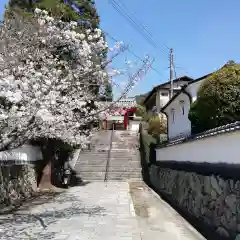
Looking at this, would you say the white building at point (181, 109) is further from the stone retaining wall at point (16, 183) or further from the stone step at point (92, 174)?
the stone retaining wall at point (16, 183)

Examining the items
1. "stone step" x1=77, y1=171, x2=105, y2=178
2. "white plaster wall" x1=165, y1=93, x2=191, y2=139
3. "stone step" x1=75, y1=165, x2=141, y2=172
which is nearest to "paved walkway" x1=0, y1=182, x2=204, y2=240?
"white plaster wall" x1=165, y1=93, x2=191, y2=139

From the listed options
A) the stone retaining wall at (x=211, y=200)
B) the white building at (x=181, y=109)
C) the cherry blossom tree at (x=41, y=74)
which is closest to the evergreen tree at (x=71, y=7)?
the cherry blossom tree at (x=41, y=74)

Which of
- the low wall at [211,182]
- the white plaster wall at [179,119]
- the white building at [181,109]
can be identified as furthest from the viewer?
the white plaster wall at [179,119]

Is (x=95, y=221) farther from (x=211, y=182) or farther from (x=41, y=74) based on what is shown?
(x=41, y=74)

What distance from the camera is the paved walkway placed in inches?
393

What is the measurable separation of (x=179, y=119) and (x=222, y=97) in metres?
11.2

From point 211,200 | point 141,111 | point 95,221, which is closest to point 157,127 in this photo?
point 141,111

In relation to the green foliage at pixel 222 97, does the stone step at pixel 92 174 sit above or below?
below

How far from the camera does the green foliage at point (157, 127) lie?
37.5 meters

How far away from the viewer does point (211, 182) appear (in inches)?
395

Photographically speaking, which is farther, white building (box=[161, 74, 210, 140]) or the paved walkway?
white building (box=[161, 74, 210, 140])

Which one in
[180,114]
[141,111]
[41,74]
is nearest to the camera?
[41,74]

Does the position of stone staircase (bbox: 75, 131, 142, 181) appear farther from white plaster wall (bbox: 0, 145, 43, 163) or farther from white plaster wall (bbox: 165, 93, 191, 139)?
white plaster wall (bbox: 0, 145, 43, 163)

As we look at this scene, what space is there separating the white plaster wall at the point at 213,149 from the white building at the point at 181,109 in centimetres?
291
